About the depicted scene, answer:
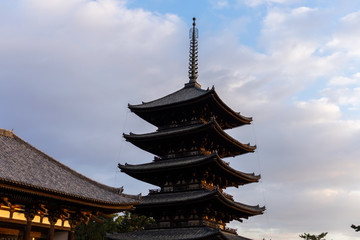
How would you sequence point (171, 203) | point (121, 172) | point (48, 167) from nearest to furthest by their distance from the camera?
point (48, 167)
point (171, 203)
point (121, 172)

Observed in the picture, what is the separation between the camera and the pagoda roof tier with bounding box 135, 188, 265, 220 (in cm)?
3147

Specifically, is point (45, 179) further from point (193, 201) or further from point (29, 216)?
point (193, 201)

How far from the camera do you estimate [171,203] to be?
32.7 m

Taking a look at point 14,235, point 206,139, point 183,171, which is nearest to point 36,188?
point 14,235

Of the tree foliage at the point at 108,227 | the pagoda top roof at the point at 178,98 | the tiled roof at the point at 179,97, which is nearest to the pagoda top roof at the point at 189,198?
the pagoda top roof at the point at 178,98

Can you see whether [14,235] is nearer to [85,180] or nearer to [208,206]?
[85,180]

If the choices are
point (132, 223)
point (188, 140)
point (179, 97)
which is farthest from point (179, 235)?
point (132, 223)

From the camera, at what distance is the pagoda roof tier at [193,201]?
31.5 m

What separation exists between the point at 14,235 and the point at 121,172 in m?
16.8

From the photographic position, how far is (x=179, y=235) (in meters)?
31.5

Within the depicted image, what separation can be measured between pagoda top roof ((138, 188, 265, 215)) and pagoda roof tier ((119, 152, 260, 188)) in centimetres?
191

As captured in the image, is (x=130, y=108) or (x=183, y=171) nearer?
(x=183, y=171)

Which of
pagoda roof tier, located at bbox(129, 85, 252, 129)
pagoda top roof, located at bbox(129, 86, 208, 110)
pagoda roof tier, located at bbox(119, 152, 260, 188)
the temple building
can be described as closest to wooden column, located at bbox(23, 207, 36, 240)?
the temple building

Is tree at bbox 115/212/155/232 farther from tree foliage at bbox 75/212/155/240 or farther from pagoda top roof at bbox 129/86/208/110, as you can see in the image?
pagoda top roof at bbox 129/86/208/110
